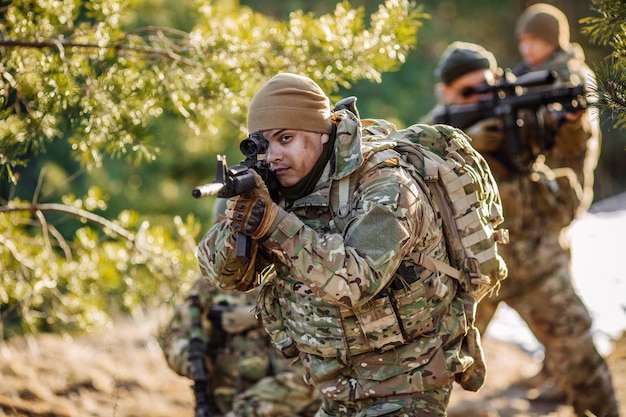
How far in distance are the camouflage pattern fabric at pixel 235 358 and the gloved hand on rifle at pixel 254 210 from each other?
1.79 m

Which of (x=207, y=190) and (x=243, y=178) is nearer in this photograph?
(x=207, y=190)

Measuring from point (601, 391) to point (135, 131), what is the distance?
9.88ft

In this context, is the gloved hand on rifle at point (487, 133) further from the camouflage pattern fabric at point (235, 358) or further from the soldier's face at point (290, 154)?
the soldier's face at point (290, 154)

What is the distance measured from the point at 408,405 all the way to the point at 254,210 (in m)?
0.86

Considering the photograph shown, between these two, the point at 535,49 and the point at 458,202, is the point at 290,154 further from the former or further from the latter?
the point at 535,49

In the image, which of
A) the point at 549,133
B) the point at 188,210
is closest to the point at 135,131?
the point at 549,133

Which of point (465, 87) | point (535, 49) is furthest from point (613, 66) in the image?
point (535, 49)

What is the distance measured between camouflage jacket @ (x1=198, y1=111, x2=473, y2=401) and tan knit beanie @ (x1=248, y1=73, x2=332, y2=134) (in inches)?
4.0

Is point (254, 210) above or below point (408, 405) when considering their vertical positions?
above

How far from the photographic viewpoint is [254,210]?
2.41m

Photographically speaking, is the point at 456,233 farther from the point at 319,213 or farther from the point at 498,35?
the point at 498,35

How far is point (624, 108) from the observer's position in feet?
8.29

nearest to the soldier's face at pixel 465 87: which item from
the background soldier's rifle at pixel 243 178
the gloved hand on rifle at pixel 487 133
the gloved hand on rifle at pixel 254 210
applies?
the gloved hand on rifle at pixel 487 133

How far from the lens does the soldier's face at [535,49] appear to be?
5602mm
